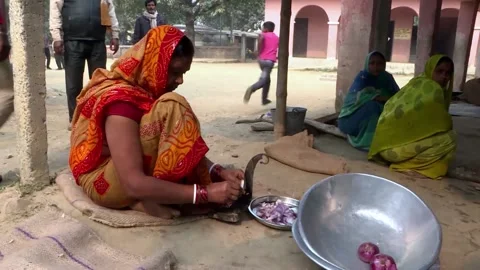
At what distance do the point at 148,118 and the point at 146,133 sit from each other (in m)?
0.08

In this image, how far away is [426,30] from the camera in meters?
9.12

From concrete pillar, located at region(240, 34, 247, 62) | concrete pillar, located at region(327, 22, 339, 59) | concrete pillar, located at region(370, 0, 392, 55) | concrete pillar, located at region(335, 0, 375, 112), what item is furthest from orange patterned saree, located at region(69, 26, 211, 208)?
concrete pillar, located at region(240, 34, 247, 62)

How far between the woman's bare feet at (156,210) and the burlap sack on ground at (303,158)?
1.55 m

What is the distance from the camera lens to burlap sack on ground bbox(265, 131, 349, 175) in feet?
12.0

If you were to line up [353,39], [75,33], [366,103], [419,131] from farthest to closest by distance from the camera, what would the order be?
1. [353,39]
2. [366,103]
3. [75,33]
4. [419,131]

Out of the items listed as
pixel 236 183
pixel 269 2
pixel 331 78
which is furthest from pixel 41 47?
pixel 269 2

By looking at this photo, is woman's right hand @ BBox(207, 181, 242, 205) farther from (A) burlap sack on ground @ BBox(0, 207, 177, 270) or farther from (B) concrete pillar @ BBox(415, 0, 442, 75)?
(B) concrete pillar @ BBox(415, 0, 442, 75)

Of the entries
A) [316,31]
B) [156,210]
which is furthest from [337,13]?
[156,210]

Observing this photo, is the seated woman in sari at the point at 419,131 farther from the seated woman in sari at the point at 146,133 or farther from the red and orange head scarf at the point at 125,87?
the red and orange head scarf at the point at 125,87

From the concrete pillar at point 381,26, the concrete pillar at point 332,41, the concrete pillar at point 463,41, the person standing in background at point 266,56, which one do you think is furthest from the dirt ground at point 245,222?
the concrete pillar at point 332,41

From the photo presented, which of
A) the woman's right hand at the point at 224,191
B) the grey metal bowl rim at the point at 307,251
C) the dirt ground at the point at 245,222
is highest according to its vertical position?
the woman's right hand at the point at 224,191

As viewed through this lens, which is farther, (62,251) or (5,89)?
(5,89)

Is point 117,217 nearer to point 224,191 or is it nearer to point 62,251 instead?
point 62,251

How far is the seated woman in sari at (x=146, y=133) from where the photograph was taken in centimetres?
217
